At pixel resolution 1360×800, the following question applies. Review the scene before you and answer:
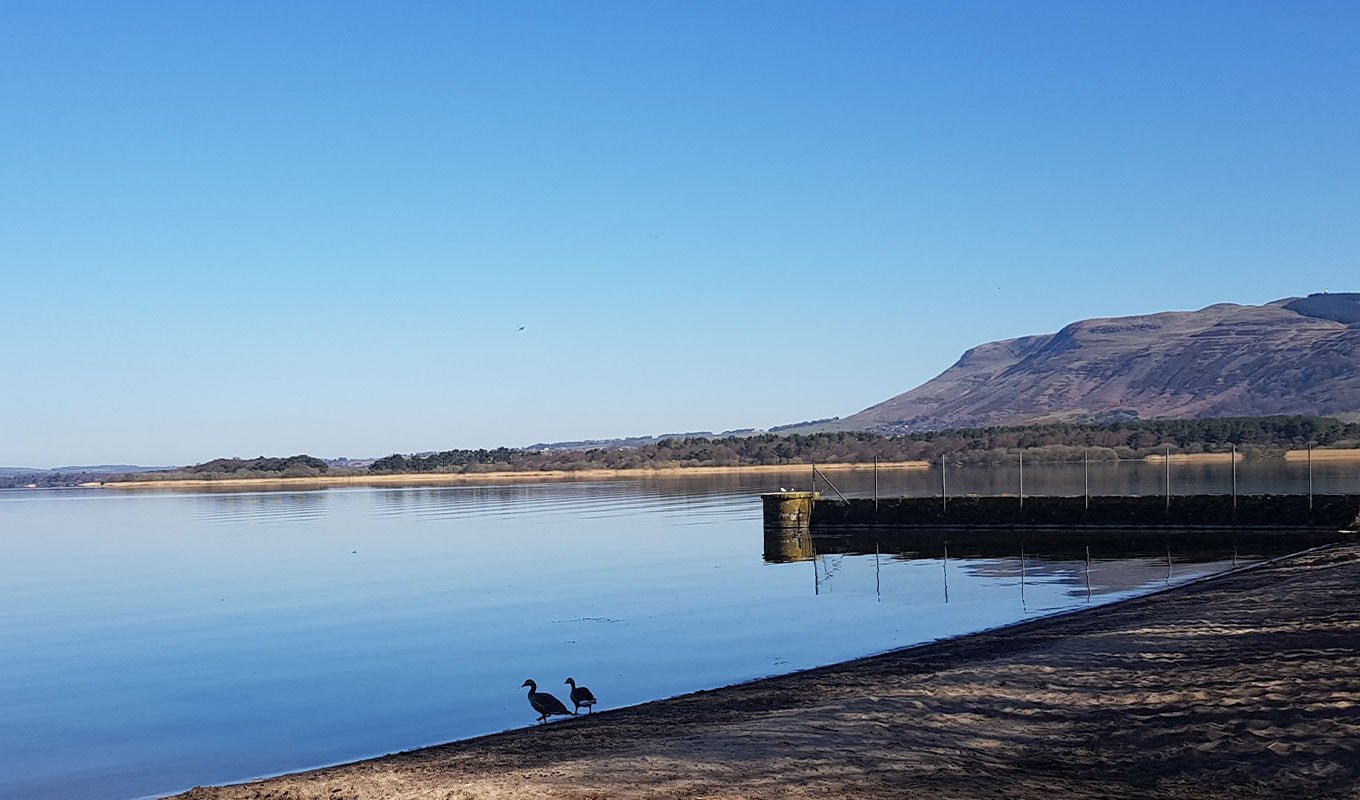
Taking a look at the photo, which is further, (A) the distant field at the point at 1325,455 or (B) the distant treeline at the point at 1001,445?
(B) the distant treeline at the point at 1001,445

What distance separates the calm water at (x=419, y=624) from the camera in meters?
18.1

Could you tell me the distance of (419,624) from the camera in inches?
1166

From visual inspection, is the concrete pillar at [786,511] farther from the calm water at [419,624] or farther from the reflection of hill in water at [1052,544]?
the calm water at [419,624]

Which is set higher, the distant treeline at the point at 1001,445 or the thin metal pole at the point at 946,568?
the distant treeline at the point at 1001,445

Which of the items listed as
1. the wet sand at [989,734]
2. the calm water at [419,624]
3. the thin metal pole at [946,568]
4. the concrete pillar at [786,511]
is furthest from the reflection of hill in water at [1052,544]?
the wet sand at [989,734]

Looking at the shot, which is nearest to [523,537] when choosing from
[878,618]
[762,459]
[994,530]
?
[994,530]

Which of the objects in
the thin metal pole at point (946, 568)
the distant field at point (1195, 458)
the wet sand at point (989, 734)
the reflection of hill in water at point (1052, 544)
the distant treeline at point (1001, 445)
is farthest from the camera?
the distant treeline at point (1001, 445)

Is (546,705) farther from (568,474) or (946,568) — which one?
(568,474)

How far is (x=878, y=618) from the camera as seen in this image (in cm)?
2680

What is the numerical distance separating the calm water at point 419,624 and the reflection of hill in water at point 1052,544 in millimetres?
296

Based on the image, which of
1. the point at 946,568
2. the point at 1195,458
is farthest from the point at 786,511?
the point at 1195,458

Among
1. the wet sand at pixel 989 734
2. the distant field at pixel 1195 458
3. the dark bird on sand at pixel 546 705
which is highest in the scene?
the distant field at pixel 1195 458

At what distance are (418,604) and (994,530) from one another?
78.0ft

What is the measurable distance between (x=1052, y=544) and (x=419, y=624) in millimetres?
23459
